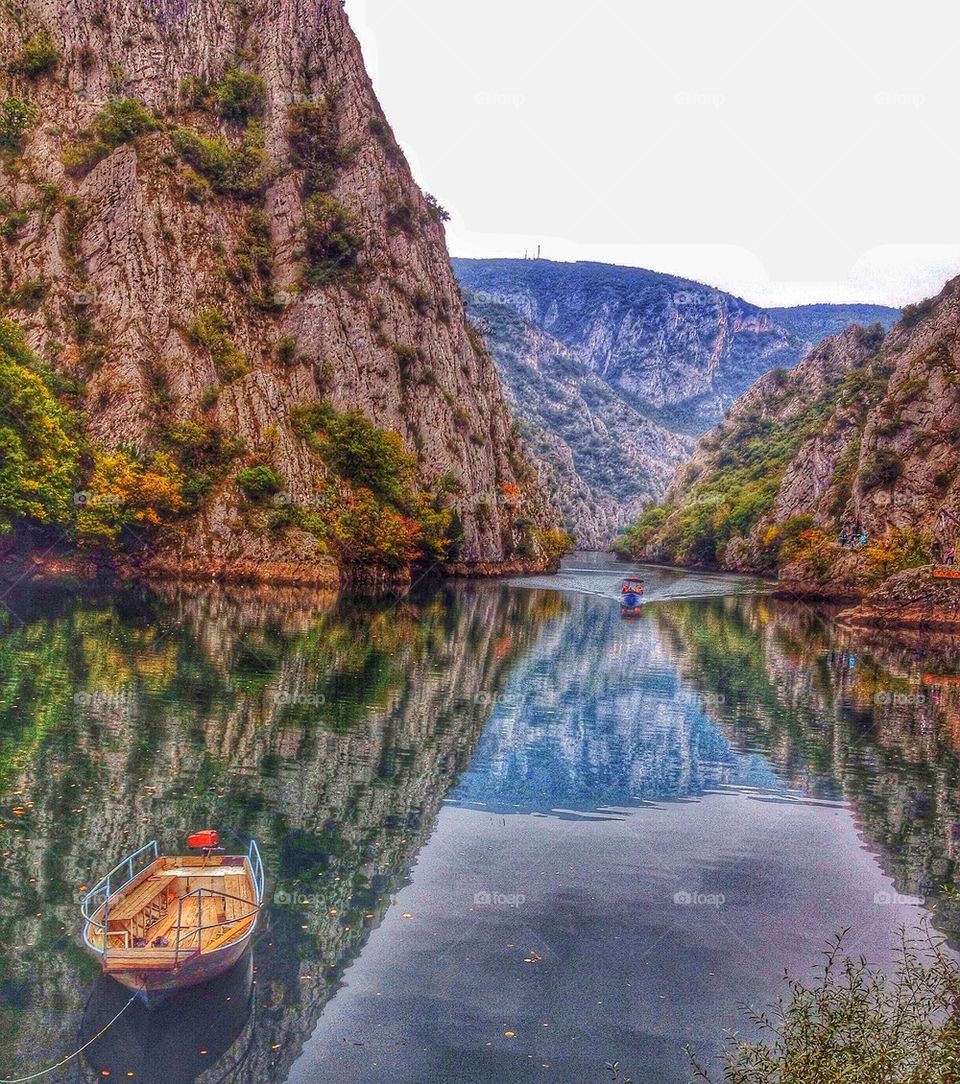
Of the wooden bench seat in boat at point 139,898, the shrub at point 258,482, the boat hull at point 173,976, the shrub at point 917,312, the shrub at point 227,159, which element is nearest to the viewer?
the boat hull at point 173,976

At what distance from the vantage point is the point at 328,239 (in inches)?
4208

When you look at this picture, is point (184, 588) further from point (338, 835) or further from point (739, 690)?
point (338, 835)

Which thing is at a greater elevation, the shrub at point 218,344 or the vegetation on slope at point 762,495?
the shrub at point 218,344

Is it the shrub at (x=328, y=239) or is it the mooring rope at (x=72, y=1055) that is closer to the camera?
the mooring rope at (x=72, y=1055)

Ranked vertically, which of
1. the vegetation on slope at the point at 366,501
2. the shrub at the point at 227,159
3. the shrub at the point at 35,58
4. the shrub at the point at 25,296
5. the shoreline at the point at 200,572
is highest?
the shrub at the point at 35,58

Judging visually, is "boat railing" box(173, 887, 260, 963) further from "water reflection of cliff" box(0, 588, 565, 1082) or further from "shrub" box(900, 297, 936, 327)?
"shrub" box(900, 297, 936, 327)

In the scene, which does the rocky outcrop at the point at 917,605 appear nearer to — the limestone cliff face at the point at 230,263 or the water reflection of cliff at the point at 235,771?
the water reflection of cliff at the point at 235,771

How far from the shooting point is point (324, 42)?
Result: 117000 mm

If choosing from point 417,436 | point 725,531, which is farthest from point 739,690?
point 725,531

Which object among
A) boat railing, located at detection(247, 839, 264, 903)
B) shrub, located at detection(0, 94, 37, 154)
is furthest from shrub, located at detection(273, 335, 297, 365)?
boat railing, located at detection(247, 839, 264, 903)

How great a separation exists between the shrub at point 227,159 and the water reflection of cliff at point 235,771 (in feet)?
215

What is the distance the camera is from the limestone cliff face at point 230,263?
287 feet

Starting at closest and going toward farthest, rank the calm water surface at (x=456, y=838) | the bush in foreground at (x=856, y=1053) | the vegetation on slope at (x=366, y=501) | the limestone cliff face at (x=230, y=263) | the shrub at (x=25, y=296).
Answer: the bush in foreground at (x=856, y=1053) < the calm water surface at (x=456, y=838) < the shrub at (x=25, y=296) < the limestone cliff face at (x=230, y=263) < the vegetation on slope at (x=366, y=501)

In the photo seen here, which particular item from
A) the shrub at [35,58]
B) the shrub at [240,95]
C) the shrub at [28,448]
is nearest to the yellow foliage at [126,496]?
the shrub at [28,448]
